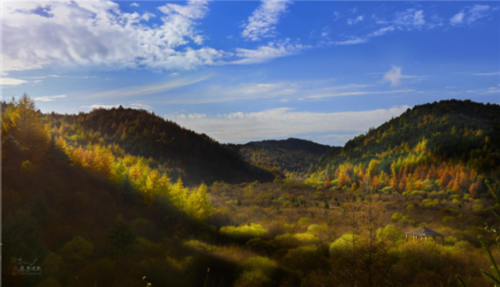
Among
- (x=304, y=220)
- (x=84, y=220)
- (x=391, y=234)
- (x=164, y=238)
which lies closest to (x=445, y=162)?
(x=304, y=220)

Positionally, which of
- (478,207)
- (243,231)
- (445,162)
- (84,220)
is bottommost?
(478,207)

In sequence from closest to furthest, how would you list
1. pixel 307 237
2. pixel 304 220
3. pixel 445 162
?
pixel 307 237 < pixel 304 220 < pixel 445 162

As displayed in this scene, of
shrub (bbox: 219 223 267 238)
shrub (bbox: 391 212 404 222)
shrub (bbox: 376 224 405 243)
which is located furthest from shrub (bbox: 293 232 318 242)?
shrub (bbox: 391 212 404 222)

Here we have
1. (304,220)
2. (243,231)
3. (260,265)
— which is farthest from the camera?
(304,220)

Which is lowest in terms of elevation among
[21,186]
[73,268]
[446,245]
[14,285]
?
[446,245]

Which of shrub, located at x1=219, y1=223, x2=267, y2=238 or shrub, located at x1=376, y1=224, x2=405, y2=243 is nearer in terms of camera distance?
shrub, located at x1=376, y1=224, x2=405, y2=243

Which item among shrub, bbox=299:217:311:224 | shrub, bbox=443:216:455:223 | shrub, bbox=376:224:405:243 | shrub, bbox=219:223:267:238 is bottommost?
shrub, bbox=299:217:311:224

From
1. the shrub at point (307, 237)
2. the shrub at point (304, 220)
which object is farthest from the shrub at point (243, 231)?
the shrub at point (304, 220)

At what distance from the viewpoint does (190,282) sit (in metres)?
28.2

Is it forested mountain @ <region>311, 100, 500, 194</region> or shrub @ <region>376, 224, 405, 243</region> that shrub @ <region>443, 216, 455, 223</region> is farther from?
forested mountain @ <region>311, 100, 500, 194</region>

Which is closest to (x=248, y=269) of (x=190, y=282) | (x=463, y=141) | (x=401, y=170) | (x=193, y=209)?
(x=190, y=282)

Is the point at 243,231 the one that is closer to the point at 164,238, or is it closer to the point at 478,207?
the point at 164,238

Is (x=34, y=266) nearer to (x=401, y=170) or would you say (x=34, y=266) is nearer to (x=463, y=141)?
(x=401, y=170)

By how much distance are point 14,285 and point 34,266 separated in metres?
1.76
